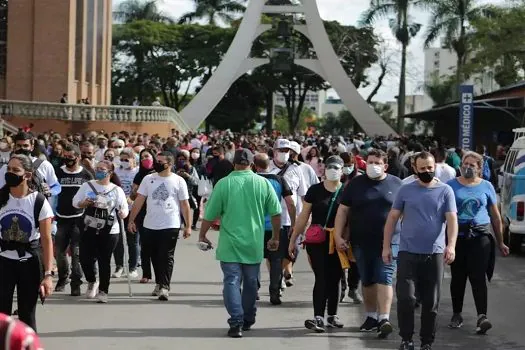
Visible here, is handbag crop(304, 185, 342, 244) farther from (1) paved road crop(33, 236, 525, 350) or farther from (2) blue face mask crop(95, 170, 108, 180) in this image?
(2) blue face mask crop(95, 170, 108, 180)

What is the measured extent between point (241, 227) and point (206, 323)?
4.01ft

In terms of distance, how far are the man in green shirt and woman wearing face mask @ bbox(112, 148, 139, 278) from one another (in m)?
4.60

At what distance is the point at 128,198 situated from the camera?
49.6 feet

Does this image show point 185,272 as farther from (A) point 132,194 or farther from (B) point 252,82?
(B) point 252,82

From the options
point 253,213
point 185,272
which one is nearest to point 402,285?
point 253,213

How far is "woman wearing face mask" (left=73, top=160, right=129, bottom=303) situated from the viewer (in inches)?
484

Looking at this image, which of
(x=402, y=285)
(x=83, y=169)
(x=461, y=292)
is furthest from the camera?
(x=83, y=169)

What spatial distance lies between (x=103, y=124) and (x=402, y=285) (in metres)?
39.5

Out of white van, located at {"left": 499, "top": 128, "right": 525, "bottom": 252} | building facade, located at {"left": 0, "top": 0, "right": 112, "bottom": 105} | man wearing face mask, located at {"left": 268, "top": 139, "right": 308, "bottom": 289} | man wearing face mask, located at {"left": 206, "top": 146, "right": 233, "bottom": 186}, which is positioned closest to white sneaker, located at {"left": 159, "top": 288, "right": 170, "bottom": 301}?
man wearing face mask, located at {"left": 268, "top": 139, "right": 308, "bottom": 289}

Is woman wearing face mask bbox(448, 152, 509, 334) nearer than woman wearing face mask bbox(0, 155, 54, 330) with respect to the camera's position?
No

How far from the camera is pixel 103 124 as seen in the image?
4762 cm

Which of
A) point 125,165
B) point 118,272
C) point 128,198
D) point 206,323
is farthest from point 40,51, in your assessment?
point 206,323

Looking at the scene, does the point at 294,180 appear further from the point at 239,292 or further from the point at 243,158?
the point at 239,292

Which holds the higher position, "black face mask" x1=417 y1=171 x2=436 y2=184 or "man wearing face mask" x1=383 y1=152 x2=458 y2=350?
"black face mask" x1=417 y1=171 x2=436 y2=184
